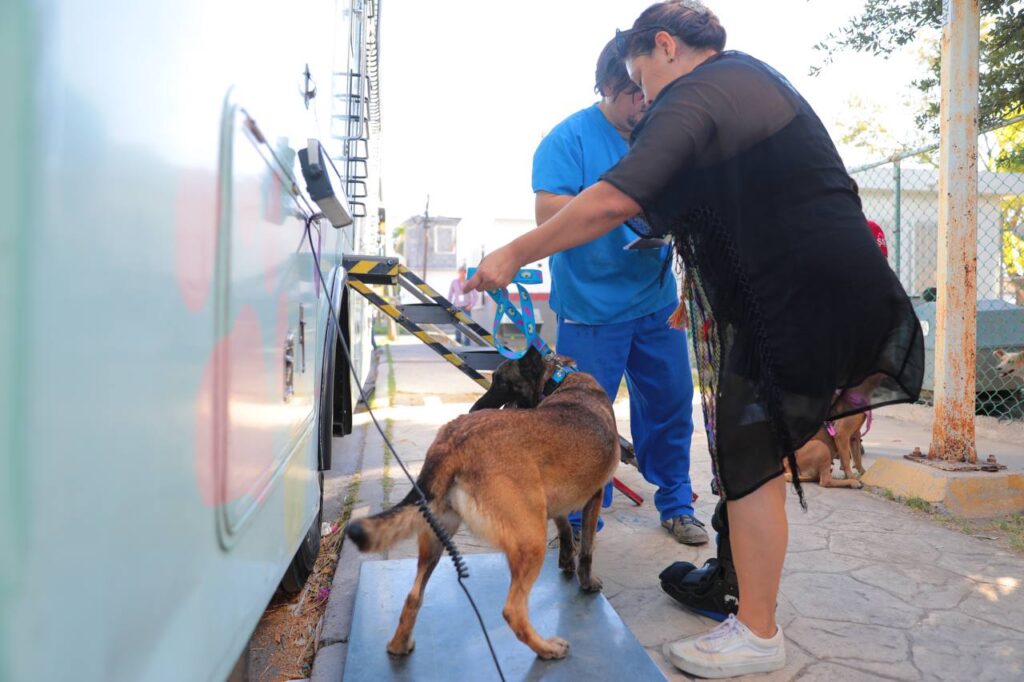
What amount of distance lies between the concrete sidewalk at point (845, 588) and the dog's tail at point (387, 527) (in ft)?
1.98

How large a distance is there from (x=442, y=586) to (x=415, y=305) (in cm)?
191

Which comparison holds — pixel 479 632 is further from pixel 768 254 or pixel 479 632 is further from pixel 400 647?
pixel 768 254

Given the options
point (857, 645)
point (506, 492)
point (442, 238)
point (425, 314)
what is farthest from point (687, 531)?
point (442, 238)

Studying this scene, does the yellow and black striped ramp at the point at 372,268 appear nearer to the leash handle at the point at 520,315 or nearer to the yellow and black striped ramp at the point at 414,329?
the yellow and black striped ramp at the point at 414,329

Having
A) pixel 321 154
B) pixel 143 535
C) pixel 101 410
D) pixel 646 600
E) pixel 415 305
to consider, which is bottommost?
pixel 646 600

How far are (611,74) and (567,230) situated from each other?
4.75ft

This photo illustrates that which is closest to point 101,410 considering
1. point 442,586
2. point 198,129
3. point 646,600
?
point 198,129

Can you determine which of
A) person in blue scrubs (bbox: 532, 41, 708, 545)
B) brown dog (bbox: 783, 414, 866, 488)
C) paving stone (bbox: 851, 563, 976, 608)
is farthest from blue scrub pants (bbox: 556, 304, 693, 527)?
brown dog (bbox: 783, 414, 866, 488)

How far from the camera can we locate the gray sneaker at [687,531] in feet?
11.6

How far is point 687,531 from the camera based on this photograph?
3562mm

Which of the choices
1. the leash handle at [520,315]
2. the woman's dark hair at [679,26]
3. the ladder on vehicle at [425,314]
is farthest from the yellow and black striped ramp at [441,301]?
the woman's dark hair at [679,26]

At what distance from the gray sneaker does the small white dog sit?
3.95 meters

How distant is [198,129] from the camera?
45.3 inches

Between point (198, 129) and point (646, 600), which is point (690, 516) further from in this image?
point (198, 129)
